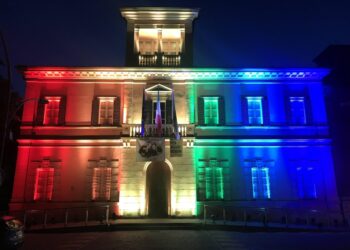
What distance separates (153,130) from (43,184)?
25.7 feet

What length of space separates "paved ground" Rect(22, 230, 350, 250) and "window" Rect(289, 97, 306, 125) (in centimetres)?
863

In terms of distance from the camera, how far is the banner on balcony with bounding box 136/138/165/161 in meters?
18.4

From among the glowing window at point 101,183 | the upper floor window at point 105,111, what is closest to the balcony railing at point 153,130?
the upper floor window at point 105,111

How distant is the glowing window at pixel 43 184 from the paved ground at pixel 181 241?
4703 mm

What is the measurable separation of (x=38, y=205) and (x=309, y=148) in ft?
58.4

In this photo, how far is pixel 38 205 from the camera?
61.8 feet

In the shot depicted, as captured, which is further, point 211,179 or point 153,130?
point 211,179

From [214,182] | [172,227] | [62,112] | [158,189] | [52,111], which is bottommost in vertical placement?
[172,227]

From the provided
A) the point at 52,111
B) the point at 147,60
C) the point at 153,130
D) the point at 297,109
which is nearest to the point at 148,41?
the point at 147,60

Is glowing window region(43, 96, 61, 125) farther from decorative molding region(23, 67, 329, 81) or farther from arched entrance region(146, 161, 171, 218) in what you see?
arched entrance region(146, 161, 171, 218)

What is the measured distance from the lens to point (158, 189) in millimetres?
19453

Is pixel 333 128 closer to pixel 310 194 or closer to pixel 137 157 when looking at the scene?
pixel 310 194

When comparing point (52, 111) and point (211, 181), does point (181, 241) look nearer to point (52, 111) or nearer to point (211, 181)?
point (211, 181)

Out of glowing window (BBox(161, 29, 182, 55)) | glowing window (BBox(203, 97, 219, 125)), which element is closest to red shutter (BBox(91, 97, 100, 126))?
glowing window (BBox(161, 29, 182, 55))
